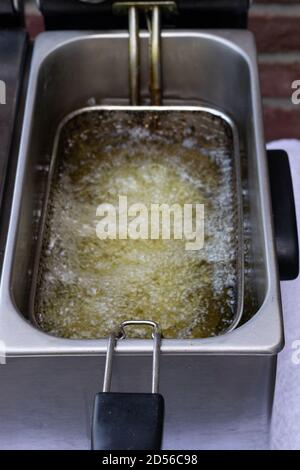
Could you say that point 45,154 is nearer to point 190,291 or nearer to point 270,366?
point 190,291

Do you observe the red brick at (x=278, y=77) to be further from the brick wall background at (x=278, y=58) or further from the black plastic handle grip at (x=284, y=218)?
the black plastic handle grip at (x=284, y=218)

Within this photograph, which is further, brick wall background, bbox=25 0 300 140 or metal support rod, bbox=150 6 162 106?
brick wall background, bbox=25 0 300 140

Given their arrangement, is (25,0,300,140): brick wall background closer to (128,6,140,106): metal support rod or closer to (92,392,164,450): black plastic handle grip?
(128,6,140,106): metal support rod

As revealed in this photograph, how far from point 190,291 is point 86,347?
0.54 ft

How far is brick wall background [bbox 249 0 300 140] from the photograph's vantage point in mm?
1121

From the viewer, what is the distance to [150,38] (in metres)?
0.87

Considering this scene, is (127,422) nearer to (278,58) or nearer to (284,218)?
(284,218)

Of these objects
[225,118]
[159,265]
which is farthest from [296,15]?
[159,265]

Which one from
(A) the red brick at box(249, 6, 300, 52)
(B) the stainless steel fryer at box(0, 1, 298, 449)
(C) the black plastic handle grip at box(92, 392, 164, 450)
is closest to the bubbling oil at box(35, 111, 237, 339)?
(B) the stainless steel fryer at box(0, 1, 298, 449)

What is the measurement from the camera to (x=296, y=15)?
1.12m

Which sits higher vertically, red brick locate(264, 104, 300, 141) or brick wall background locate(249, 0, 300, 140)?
brick wall background locate(249, 0, 300, 140)

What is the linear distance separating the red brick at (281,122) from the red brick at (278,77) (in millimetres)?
28

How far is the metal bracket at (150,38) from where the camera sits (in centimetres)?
85

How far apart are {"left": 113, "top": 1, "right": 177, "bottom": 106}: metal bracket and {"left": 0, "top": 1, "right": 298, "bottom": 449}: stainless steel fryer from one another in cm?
2
